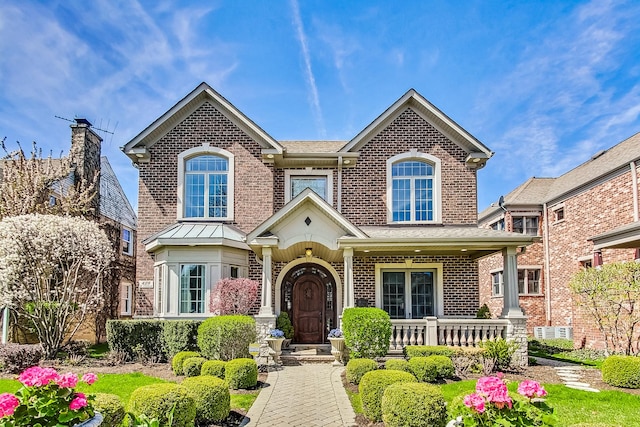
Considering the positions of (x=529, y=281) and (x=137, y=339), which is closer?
(x=137, y=339)

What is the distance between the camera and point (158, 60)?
1224cm

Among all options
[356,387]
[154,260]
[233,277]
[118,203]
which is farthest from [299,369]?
[118,203]

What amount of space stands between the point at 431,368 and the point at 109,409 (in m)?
6.56

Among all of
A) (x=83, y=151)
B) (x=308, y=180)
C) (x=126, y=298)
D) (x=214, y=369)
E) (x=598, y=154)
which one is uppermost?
(x=598, y=154)

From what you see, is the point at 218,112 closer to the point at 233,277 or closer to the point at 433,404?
the point at 233,277

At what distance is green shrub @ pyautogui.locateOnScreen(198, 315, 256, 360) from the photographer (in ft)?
36.7

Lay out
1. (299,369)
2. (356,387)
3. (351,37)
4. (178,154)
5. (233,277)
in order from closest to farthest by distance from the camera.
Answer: (356,387) → (299,369) → (351,37) → (233,277) → (178,154)

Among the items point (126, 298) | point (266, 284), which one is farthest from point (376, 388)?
point (126, 298)

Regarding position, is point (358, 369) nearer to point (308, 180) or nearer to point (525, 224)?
point (308, 180)

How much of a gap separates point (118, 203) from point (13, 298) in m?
11.1

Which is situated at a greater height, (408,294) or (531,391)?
(408,294)

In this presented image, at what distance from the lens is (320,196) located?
15.2 m

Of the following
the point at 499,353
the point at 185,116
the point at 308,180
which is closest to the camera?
the point at 499,353

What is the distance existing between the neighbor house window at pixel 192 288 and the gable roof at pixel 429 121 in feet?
19.8
